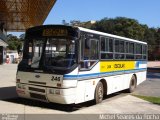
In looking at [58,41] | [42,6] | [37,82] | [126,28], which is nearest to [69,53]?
[58,41]

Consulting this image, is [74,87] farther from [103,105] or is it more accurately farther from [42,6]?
[42,6]

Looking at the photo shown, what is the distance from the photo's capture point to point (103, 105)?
13.2 m

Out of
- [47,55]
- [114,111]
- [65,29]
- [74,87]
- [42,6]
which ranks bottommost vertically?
[114,111]

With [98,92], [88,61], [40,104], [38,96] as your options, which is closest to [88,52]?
[88,61]

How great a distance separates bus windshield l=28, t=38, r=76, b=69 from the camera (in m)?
11.7

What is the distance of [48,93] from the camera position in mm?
11570

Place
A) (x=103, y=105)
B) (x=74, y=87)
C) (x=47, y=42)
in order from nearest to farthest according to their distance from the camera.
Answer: (x=74, y=87) → (x=47, y=42) → (x=103, y=105)

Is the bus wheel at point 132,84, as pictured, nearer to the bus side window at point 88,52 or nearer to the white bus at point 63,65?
the white bus at point 63,65

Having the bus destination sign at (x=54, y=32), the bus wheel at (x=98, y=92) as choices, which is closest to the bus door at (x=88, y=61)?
the bus wheel at (x=98, y=92)

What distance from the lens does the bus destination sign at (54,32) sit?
11.9 metres

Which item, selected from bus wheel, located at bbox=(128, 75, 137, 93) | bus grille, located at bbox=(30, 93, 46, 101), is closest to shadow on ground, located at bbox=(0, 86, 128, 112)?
bus grille, located at bbox=(30, 93, 46, 101)

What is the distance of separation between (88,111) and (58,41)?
2591 millimetres

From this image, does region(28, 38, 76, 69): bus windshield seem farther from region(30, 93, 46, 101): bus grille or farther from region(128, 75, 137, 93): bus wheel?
region(128, 75, 137, 93): bus wheel

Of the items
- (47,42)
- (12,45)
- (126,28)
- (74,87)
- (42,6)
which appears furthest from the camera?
(12,45)
